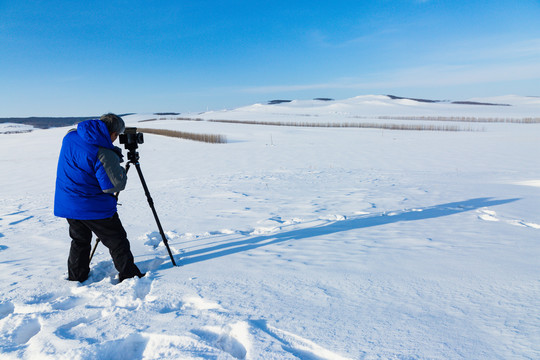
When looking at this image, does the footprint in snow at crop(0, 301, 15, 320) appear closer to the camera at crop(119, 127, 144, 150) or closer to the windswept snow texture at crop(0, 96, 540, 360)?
the windswept snow texture at crop(0, 96, 540, 360)

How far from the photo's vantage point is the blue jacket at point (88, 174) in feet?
9.27

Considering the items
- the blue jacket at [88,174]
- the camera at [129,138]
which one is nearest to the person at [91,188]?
the blue jacket at [88,174]

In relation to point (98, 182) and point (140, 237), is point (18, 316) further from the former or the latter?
point (140, 237)

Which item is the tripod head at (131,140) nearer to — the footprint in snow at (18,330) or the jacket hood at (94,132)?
the jacket hood at (94,132)

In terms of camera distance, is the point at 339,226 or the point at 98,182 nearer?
the point at 98,182

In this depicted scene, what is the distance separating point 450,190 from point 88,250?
21.7 feet

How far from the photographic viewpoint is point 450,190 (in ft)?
23.6

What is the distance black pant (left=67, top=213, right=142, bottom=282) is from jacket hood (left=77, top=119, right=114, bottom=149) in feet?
2.22

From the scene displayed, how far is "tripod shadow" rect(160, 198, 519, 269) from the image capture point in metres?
3.80

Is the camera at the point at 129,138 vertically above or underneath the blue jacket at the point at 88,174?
above

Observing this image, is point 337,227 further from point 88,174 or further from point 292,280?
point 88,174

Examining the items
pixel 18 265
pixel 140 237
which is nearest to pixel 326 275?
pixel 140 237

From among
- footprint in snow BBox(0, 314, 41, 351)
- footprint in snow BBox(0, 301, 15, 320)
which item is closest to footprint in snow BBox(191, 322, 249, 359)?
footprint in snow BBox(0, 314, 41, 351)

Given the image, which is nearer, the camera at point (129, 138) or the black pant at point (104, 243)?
the black pant at point (104, 243)
